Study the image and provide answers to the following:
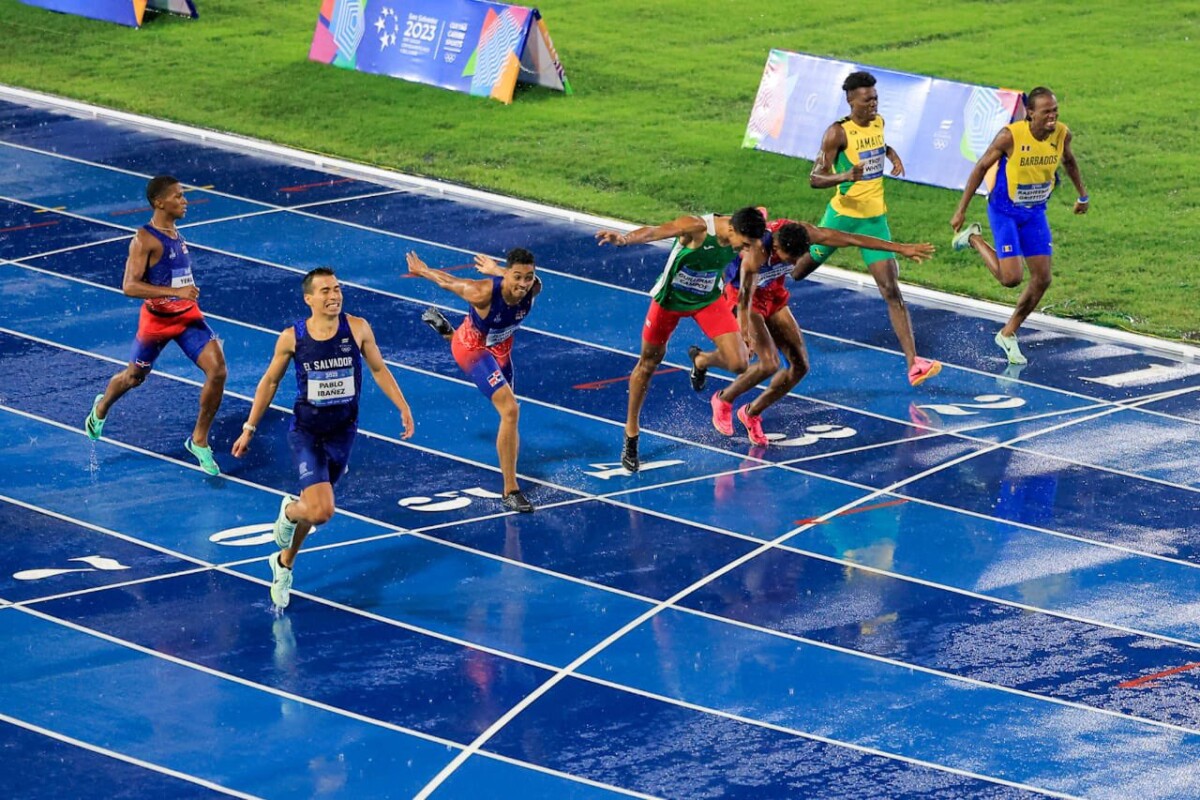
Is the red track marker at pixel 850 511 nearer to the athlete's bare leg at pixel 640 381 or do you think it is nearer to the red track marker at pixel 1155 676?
the athlete's bare leg at pixel 640 381

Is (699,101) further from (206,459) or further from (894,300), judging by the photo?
(206,459)

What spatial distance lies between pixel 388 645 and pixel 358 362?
1542 millimetres

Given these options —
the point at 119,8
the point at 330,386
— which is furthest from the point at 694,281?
the point at 119,8

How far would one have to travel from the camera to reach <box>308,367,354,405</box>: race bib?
10656mm

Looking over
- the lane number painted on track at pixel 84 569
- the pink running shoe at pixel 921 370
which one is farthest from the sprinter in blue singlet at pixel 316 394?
the pink running shoe at pixel 921 370

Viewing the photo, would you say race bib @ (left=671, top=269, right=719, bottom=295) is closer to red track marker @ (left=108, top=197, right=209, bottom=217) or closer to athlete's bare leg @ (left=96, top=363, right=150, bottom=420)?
athlete's bare leg @ (left=96, top=363, right=150, bottom=420)

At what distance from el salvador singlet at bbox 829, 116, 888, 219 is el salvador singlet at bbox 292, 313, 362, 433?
524 cm

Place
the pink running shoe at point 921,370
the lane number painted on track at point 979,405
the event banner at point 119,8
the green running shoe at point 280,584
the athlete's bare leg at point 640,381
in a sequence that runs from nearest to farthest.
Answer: the green running shoe at point 280,584 → the athlete's bare leg at point 640,381 → the lane number painted on track at point 979,405 → the pink running shoe at point 921,370 → the event banner at point 119,8

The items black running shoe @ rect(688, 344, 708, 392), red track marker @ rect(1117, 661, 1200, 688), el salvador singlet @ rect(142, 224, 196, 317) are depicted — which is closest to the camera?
red track marker @ rect(1117, 661, 1200, 688)

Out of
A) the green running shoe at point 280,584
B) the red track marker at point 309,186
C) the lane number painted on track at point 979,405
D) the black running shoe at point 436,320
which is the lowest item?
the green running shoe at point 280,584

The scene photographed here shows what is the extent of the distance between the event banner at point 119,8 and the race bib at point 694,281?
16.2 meters

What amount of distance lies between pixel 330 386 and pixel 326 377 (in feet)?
0.18

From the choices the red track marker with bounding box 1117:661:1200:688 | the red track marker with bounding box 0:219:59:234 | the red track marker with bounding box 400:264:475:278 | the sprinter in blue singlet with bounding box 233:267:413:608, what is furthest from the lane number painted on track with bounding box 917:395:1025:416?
the red track marker with bounding box 0:219:59:234

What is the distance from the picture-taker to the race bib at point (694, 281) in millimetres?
12836
